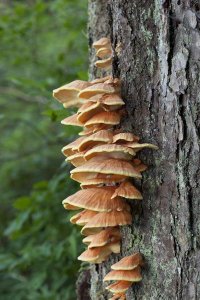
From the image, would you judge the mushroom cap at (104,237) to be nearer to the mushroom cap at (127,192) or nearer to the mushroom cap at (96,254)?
the mushroom cap at (96,254)

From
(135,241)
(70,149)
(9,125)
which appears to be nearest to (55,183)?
(70,149)

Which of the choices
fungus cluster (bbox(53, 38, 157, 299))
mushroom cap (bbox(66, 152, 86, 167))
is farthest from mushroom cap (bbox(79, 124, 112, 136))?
mushroom cap (bbox(66, 152, 86, 167))

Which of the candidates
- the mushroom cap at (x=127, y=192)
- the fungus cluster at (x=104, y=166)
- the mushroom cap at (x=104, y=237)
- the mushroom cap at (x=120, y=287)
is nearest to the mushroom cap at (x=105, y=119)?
the fungus cluster at (x=104, y=166)

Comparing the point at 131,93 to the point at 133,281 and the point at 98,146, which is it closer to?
the point at 98,146

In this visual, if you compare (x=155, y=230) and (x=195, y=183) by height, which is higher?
(x=195, y=183)

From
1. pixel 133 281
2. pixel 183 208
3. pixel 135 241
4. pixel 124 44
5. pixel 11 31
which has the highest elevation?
pixel 11 31

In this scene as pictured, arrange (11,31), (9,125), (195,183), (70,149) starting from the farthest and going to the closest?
(9,125)
(11,31)
(70,149)
(195,183)

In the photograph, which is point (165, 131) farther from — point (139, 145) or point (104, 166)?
point (104, 166)

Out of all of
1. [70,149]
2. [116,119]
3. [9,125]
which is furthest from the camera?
[9,125]
